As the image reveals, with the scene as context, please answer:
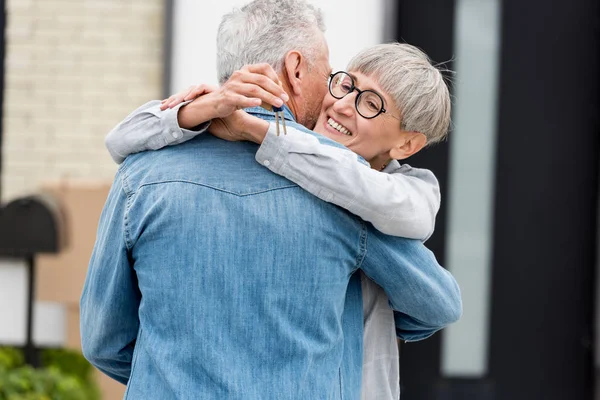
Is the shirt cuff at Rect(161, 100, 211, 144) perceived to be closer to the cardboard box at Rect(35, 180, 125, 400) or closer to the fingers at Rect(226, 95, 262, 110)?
the fingers at Rect(226, 95, 262, 110)

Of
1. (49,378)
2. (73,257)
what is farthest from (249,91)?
(73,257)

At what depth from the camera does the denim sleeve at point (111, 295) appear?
1.47m

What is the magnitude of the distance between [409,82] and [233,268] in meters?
0.47

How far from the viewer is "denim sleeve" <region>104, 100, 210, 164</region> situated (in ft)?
4.66

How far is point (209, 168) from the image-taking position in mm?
1421

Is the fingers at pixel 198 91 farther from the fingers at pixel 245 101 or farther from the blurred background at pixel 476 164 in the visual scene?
the blurred background at pixel 476 164

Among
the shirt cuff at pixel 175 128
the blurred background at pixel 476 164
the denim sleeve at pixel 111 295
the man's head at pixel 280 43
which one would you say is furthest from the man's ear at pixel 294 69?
the blurred background at pixel 476 164

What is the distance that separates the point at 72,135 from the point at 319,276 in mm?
3100

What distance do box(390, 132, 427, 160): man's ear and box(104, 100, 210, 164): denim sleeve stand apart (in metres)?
0.41

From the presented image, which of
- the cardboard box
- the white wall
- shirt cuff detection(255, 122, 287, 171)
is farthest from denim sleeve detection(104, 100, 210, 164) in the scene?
the cardboard box

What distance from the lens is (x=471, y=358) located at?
4.23 metres

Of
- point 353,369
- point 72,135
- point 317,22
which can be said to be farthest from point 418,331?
point 72,135

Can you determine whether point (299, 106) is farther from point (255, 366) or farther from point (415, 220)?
point (255, 366)

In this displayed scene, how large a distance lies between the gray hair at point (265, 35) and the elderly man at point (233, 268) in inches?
4.8
